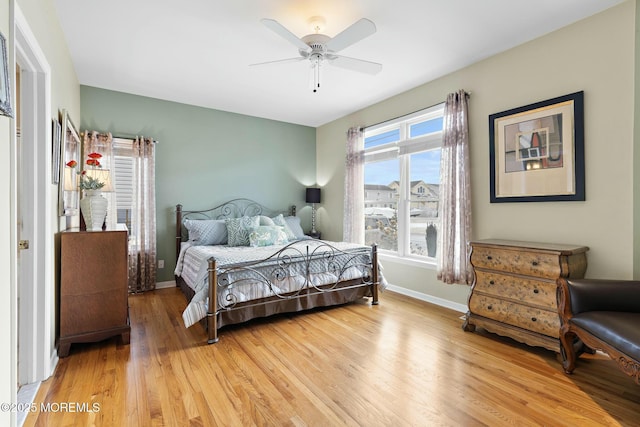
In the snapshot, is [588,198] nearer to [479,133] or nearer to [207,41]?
[479,133]

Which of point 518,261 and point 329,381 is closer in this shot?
point 329,381

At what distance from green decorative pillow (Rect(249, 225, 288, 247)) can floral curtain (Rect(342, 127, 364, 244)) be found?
1.26 metres

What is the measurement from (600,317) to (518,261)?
0.72 metres

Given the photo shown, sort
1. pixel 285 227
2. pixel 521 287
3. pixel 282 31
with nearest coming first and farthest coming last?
pixel 282 31 < pixel 521 287 < pixel 285 227

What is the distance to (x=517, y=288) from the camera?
273 cm

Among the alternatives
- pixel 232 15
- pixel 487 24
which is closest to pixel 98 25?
pixel 232 15

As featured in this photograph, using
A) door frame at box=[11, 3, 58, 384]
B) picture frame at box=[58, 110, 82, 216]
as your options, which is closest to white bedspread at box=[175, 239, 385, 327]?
door frame at box=[11, 3, 58, 384]

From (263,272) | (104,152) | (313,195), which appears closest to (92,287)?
(263,272)

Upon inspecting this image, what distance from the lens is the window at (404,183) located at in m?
4.06

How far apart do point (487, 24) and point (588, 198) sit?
1.70 meters

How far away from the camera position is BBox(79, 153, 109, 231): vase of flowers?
2768 millimetres

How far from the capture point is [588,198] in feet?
8.75

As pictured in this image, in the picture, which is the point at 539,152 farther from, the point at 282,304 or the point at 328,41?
the point at 282,304

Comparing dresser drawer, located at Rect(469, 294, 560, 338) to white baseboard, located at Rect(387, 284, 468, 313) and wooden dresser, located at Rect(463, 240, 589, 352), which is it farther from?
white baseboard, located at Rect(387, 284, 468, 313)
